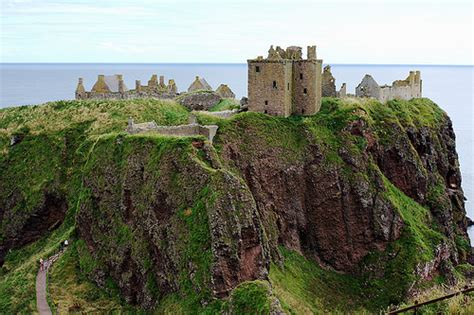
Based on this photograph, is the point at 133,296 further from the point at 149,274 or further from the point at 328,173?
the point at 328,173

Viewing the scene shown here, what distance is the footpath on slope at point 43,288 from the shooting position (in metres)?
51.3

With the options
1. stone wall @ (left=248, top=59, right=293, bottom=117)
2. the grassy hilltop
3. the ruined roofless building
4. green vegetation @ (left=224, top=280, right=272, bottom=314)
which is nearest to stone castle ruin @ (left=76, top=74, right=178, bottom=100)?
the grassy hilltop

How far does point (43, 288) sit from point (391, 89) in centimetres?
5165

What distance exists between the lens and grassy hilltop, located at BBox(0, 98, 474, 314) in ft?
160

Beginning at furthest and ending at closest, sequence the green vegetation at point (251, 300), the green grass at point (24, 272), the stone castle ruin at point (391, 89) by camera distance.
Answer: the stone castle ruin at point (391, 89), the green grass at point (24, 272), the green vegetation at point (251, 300)

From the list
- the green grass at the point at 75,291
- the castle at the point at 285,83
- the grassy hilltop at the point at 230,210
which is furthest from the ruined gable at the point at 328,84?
the green grass at the point at 75,291

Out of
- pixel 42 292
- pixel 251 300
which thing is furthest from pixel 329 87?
pixel 251 300

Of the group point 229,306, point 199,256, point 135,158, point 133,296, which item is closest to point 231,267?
point 199,256

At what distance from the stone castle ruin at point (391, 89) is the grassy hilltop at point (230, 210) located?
2.56m

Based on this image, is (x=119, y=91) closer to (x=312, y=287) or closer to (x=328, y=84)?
(x=328, y=84)

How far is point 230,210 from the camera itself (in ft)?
158

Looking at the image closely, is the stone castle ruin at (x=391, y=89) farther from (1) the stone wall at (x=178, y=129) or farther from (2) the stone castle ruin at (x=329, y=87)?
(1) the stone wall at (x=178, y=129)

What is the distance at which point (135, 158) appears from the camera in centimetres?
5575

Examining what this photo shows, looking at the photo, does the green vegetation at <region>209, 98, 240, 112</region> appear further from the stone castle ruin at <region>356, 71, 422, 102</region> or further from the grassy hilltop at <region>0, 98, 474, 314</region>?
the stone castle ruin at <region>356, 71, 422, 102</region>
